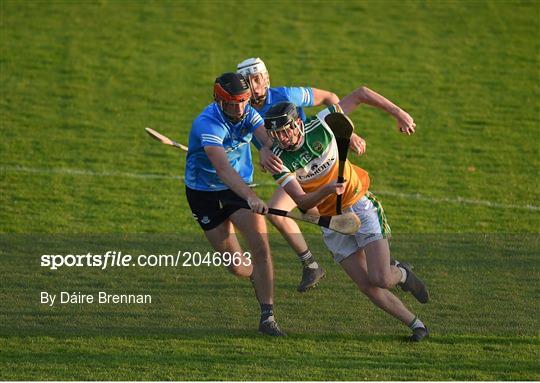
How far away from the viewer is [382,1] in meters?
20.7

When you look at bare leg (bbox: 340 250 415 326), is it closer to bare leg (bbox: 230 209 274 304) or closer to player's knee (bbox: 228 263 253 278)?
bare leg (bbox: 230 209 274 304)

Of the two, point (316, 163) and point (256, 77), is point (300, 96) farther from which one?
point (316, 163)

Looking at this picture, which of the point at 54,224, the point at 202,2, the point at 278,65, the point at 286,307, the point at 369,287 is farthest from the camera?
the point at 202,2

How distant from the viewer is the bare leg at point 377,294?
879cm

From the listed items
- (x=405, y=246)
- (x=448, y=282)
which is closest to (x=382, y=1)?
(x=405, y=246)

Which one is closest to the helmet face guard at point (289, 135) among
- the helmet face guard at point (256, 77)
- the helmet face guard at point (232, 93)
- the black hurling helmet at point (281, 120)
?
the black hurling helmet at point (281, 120)

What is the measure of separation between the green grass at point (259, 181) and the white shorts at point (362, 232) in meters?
0.71

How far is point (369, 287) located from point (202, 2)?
12610 mm

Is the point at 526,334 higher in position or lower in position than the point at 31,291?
higher

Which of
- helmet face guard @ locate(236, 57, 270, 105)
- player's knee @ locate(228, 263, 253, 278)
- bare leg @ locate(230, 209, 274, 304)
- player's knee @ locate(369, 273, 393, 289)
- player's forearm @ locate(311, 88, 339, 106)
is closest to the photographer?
player's knee @ locate(369, 273, 393, 289)

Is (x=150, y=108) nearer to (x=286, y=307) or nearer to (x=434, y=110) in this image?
(x=434, y=110)

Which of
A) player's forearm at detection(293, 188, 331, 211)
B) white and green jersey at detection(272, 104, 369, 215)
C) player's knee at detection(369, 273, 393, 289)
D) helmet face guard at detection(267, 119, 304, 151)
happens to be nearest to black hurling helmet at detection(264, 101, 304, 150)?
helmet face guard at detection(267, 119, 304, 151)

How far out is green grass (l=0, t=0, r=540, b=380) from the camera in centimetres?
865

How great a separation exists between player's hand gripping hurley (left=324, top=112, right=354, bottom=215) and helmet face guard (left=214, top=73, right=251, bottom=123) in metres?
0.75
